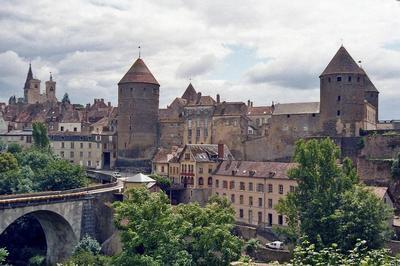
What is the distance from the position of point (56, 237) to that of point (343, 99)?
94.0ft

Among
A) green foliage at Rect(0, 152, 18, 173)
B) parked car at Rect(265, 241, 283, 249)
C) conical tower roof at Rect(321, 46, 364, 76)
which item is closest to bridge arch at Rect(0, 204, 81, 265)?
green foliage at Rect(0, 152, 18, 173)

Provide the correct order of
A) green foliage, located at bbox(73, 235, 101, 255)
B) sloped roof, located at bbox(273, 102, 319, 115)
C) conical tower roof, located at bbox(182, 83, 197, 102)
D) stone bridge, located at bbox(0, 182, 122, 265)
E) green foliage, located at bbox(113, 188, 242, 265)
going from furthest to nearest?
conical tower roof, located at bbox(182, 83, 197, 102) → sloped roof, located at bbox(273, 102, 319, 115) → stone bridge, located at bbox(0, 182, 122, 265) → green foliage, located at bbox(73, 235, 101, 255) → green foliage, located at bbox(113, 188, 242, 265)

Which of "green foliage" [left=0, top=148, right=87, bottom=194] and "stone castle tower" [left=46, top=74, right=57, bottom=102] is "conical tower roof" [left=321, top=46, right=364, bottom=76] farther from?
"stone castle tower" [left=46, top=74, right=57, bottom=102]

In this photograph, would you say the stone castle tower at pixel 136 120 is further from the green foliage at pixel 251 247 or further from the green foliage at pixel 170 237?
the green foliage at pixel 170 237

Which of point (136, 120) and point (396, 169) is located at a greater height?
point (136, 120)

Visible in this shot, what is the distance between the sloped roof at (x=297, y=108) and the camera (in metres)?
55.5

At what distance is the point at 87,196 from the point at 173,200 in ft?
34.7

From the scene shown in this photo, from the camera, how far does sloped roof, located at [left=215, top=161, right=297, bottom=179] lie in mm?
45438

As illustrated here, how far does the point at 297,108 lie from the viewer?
56.7 m

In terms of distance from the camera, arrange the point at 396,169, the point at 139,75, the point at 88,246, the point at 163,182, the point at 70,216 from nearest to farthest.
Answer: the point at 88,246 < the point at 396,169 < the point at 70,216 < the point at 163,182 < the point at 139,75

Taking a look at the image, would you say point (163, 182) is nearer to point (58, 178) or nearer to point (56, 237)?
point (58, 178)

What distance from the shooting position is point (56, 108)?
89750mm

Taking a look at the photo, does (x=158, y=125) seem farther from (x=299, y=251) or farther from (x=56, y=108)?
(x=299, y=251)

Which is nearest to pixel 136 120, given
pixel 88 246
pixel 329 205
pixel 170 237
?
pixel 88 246
